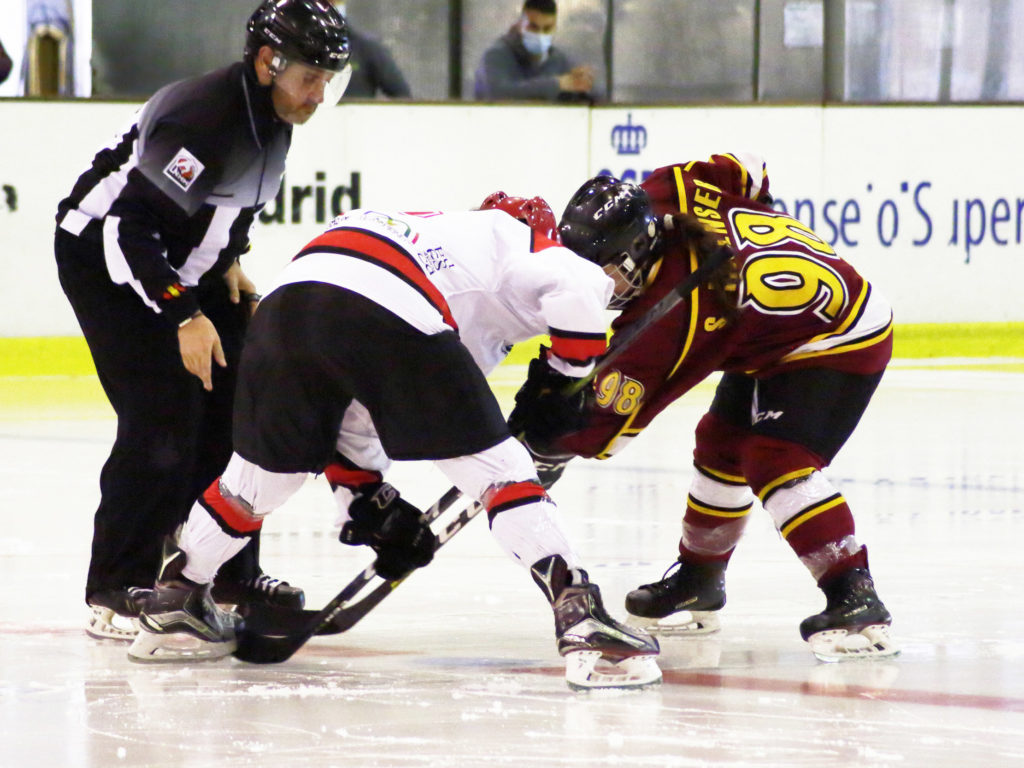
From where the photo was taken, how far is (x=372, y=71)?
8039mm

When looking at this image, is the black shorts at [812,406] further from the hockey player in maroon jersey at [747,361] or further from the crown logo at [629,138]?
the crown logo at [629,138]

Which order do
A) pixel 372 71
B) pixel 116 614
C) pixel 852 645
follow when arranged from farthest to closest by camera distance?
pixel 372 71
pixel 116 614
pixel 852 645

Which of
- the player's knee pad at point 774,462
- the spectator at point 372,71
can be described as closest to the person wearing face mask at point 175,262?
the player's knee pad at point 774,462

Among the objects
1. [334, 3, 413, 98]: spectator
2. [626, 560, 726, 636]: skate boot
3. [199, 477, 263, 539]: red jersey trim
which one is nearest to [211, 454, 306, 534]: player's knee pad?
[199, 477, 263, 539]: red jersey trim

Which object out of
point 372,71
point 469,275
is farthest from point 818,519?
point 372,71

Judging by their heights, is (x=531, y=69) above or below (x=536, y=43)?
below

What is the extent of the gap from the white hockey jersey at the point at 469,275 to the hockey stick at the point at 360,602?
0.15m

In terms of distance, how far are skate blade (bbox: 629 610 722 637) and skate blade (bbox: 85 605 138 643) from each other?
3.11ft

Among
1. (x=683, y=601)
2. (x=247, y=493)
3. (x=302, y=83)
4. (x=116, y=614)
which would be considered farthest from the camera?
(x=683, y=601)

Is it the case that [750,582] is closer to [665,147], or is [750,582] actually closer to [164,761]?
[164,761]

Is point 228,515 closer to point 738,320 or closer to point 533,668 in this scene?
point 533,668

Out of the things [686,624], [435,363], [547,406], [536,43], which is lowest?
[686,624]

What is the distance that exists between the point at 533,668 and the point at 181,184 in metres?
1.03

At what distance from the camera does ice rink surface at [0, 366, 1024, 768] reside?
2553 millimetres
